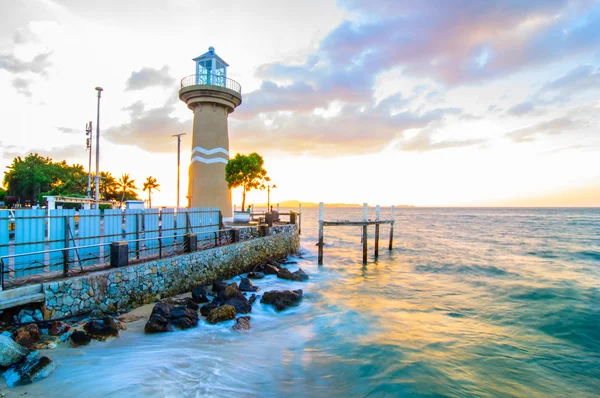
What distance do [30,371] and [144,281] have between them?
524 cm

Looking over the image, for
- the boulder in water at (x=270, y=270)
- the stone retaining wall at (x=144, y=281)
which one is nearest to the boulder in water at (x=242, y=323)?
the stone retaining wall at (x=144, y=281)

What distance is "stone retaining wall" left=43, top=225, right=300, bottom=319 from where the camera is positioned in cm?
905

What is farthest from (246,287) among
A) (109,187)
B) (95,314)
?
(109,187)

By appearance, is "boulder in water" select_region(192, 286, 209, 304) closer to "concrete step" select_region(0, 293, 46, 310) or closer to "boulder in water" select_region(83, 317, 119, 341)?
"boulder in water" select_region(83, 317, 119, 341)

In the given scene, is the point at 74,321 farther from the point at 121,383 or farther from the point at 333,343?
the point at 333,343

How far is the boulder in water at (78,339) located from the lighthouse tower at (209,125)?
17627 millimetres

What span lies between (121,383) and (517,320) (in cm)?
1412

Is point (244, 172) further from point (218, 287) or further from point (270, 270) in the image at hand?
point (218, 287)

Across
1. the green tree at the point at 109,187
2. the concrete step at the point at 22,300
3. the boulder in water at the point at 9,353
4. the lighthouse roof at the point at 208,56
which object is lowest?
the boulder in water at the point at 9,353

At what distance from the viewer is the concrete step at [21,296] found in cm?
783

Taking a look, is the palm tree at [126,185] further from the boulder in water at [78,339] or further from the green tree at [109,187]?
the boulder in water at [78,339]

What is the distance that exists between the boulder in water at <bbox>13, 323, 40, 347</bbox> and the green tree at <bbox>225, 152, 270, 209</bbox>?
67.6ft

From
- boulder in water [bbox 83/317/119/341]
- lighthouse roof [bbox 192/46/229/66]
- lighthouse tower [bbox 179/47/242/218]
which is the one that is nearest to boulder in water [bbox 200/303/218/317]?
boulder in water [bbox 83/317/119/341]

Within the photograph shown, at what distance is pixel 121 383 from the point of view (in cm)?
690
